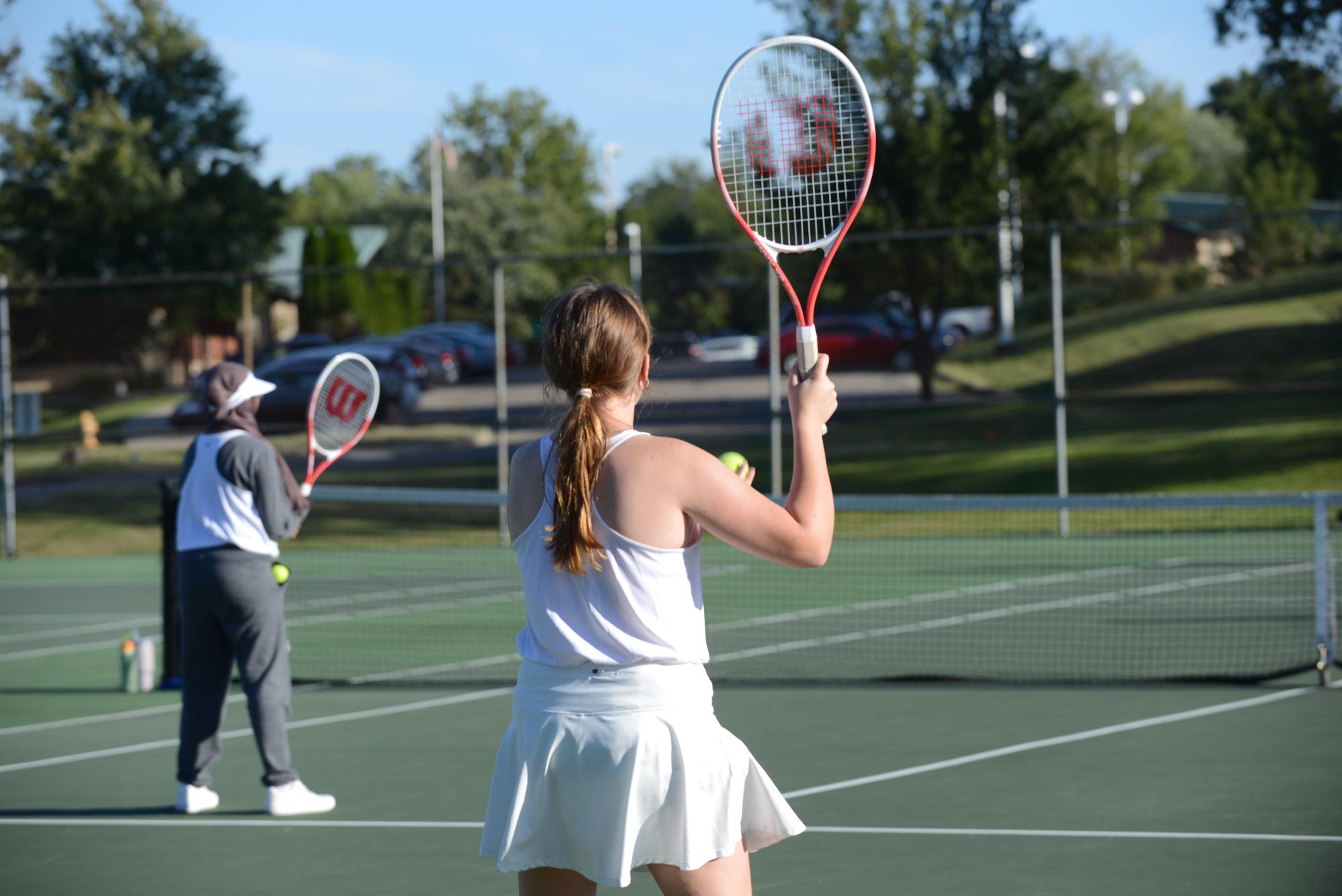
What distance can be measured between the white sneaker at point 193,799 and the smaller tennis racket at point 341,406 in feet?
5.46

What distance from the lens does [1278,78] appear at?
28359 millimetres

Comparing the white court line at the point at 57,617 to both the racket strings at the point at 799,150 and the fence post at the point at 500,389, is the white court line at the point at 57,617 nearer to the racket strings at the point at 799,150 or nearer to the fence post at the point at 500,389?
the fence post at the point at 500,389

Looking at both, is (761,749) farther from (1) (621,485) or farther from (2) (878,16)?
(2) (878,16)

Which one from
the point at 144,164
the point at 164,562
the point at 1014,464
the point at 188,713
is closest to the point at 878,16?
the point at 1014,464

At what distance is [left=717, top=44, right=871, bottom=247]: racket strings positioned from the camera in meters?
4.09

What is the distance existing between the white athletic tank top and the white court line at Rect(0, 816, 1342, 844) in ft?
3.62

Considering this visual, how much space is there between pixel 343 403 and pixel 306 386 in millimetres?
11074

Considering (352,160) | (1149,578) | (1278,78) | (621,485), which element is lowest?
(1149,578)

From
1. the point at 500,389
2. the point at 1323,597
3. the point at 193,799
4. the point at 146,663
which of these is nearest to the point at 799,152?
the point at 193,799

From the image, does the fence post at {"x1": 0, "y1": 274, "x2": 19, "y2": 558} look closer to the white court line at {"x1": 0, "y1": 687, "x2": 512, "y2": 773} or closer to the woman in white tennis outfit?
the white court line at {"x1": 0, "y1": 687, "x2": 512, "y2": 773}

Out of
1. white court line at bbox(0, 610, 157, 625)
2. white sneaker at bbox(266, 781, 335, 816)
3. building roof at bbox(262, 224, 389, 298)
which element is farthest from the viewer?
building roof at bbox(262, 224, 389, 298)

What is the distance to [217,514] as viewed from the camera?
633cm

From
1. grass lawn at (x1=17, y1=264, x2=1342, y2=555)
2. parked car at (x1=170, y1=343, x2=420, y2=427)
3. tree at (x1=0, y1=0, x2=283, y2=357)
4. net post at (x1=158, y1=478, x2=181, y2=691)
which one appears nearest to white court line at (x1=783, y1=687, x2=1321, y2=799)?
net post at (x1=158, y1=478, x2=181, y2=691)

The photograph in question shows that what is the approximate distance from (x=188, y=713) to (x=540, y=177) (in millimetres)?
66118
